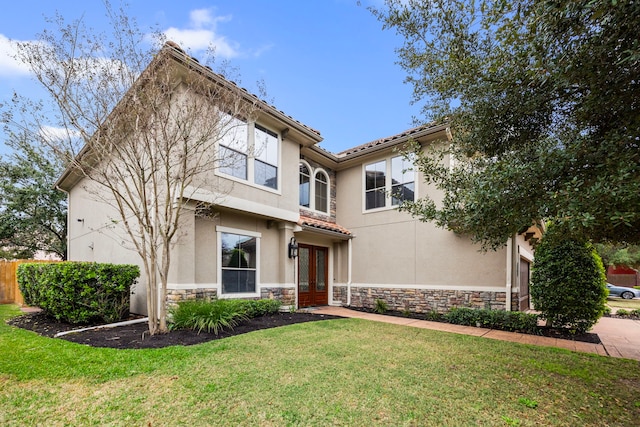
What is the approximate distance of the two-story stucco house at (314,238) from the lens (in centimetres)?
873

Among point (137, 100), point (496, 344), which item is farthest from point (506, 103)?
point (137, 100)

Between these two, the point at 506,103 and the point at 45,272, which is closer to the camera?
the point at 506,103

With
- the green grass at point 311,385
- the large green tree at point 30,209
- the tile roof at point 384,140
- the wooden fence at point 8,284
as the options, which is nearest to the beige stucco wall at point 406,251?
the tile roof at point 384,140

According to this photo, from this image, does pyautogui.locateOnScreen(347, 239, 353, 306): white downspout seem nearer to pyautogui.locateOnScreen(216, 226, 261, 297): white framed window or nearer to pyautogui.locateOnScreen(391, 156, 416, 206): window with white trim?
pyautogui.locateOnScreen(391, 156, 416, 206): window with white trim

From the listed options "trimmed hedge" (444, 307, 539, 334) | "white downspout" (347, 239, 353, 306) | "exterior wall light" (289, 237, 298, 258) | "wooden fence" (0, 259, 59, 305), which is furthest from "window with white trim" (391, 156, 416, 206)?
"wooden fence" (0, 259, 59, 305)

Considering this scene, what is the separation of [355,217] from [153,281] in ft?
25.7

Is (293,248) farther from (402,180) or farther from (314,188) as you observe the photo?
(402,180)

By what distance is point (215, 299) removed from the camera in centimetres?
847

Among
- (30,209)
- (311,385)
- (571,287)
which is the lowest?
(311,385)

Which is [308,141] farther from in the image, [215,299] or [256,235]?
[215,299]

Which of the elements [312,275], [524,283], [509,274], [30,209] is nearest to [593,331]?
[509,274]

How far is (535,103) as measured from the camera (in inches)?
161

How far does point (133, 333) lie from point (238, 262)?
128 inches

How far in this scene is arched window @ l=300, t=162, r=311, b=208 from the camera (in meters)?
12.1
